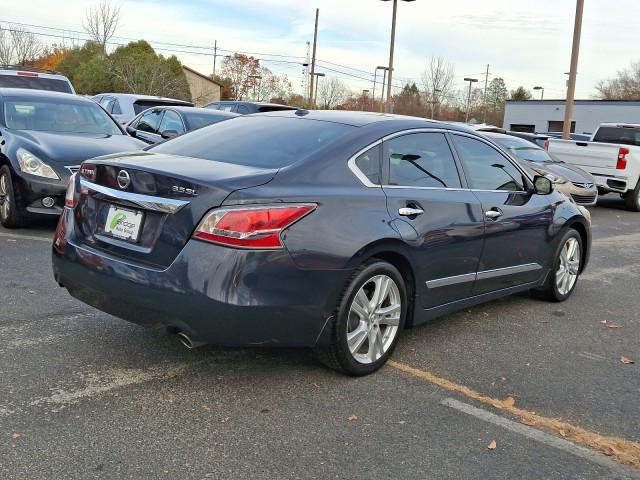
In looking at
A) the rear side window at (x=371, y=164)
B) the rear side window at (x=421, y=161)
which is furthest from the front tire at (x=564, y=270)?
the rear side window at (x=371, y=164)

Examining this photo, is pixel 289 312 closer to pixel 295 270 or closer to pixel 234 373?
pixel 295 270

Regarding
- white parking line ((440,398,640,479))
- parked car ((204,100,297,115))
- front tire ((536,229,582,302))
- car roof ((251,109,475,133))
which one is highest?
parked car ((204,100,297,115))

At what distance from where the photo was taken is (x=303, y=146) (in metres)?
3.86

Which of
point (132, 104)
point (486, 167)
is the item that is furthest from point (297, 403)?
point (132, 104)

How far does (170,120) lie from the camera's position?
11055mm

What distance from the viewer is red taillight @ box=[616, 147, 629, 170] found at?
523 inches

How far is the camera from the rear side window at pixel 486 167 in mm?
4680

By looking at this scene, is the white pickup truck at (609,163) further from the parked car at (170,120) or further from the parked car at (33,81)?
the parked car at (33,81)

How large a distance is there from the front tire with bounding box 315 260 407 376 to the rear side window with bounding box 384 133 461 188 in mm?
627

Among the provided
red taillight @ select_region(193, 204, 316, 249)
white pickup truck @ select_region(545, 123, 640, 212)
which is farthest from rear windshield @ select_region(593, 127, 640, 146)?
red taillight @ select_region(193, 204, 316, 249)

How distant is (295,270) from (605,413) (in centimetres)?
190

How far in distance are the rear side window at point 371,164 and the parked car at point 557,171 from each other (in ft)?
25.1

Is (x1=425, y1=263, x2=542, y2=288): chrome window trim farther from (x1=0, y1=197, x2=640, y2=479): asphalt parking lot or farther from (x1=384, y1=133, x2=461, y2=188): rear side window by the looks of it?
(x1=384, y1=133, x2=461, y2=188): rear side window

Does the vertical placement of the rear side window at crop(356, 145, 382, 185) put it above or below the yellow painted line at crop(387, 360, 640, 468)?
above
